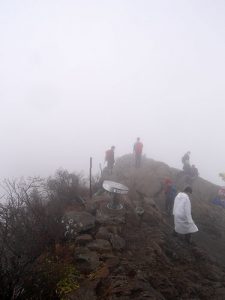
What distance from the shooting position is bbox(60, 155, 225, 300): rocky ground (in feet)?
20.0

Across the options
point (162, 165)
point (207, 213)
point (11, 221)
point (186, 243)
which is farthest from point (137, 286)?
point (162, 165)

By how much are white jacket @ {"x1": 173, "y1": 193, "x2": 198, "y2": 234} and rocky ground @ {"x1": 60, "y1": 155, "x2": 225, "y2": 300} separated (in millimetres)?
548

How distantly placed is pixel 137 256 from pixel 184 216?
2456 mm

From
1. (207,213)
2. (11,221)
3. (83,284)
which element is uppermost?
(11,221)

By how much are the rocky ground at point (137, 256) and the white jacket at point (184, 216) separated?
548 millimetres

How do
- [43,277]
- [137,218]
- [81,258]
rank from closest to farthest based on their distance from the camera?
[43,277] < [81,258] < [137,218]

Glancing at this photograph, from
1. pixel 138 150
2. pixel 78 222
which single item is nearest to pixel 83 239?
pixel 78 222

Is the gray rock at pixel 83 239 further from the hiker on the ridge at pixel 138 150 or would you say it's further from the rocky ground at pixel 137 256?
the hiker on the ridge at pixel 138 150

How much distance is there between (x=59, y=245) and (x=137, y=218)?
3.89 meters

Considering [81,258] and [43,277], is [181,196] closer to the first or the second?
[81,258]

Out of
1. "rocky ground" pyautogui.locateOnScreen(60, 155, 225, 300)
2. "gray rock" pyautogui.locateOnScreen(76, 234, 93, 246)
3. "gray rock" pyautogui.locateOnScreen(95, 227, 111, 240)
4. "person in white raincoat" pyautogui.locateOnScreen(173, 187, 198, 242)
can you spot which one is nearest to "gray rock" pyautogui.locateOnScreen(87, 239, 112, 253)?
"rocky ground" pyautogui.locateOnScreen(60, 155, 225, 300)

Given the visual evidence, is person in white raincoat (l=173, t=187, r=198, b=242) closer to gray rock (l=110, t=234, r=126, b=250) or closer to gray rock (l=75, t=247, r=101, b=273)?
gray rock (l=110, t=234, r=126, b=250)

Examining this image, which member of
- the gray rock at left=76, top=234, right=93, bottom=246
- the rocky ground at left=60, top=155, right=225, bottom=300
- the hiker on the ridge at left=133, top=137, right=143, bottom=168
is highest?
the hiker on the ridge at left=133, top=137, right=143, bottom=168

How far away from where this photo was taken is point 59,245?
7.82m
